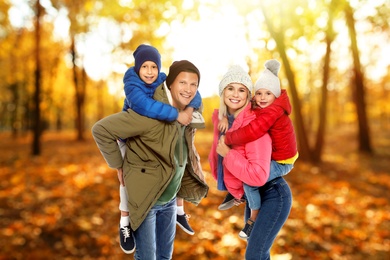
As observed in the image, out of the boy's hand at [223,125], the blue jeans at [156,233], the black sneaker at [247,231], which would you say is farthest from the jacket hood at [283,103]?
the blue jeans at [156,233]

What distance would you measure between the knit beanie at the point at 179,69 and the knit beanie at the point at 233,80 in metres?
0.22

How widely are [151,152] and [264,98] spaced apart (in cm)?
95

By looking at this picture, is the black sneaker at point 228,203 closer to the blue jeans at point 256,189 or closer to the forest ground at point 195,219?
the blue jeans at point 256,189

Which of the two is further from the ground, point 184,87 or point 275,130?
point 184,87

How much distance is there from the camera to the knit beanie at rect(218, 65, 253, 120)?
2.69 metres

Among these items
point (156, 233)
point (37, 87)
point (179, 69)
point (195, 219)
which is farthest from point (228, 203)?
point (37, 87)

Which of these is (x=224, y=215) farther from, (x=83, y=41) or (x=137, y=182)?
(x=83, y=41)

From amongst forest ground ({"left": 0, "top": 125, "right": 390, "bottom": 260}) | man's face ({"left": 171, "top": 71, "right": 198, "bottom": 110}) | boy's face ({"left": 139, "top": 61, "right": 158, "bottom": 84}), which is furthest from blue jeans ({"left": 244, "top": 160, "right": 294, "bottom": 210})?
forest ground ({"left": 0, "top": 125, "right": 390, "bottom": 260})

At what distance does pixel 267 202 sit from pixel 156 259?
3.46 feet

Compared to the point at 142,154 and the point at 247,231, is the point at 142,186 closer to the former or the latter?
the point at 142,154

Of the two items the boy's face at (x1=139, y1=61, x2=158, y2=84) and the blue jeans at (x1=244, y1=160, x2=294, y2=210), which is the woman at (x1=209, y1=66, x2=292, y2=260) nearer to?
the blue jeans at (x1=244, y1=160, x2=294, y2=210)

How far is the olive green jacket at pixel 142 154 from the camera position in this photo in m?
2.60

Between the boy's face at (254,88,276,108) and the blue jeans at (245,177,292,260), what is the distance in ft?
2.06

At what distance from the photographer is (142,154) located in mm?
2734
